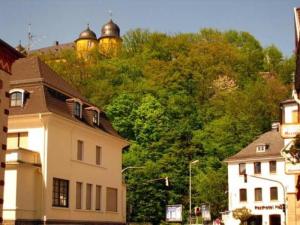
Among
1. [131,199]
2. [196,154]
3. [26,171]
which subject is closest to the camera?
[26,171]

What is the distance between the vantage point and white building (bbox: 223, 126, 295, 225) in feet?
213

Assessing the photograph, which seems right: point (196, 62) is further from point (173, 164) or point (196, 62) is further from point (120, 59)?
point (173, 164)

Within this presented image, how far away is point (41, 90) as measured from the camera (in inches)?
1415

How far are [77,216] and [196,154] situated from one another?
44.5 m

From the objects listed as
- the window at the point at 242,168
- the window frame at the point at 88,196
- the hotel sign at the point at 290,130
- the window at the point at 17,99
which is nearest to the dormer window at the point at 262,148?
the window at the point at 242,168

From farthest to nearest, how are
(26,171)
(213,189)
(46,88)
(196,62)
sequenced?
1. (196,62)
2. (213,189)
3. (46,88)
4. (26,171)

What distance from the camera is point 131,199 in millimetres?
64875

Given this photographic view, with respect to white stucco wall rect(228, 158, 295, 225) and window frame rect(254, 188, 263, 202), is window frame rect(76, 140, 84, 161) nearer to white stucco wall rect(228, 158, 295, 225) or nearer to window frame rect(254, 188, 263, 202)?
white stucco wall rect(228, 158, 295, 225)

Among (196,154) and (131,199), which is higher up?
(196,154)

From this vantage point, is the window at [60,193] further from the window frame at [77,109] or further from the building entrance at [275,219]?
the building entrance at [275,219]

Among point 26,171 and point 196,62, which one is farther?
point 196,62

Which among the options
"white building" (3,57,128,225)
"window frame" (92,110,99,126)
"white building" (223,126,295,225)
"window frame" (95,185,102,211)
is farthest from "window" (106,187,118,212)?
"white building" (223,126,295,225)

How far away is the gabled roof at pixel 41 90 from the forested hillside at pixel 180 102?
2774 cm

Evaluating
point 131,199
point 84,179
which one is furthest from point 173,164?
point 84,179
